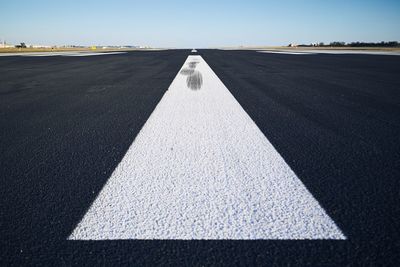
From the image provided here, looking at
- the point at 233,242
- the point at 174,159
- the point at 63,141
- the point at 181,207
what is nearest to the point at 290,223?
the point at 233,242

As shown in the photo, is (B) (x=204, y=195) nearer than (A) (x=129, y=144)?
Yes

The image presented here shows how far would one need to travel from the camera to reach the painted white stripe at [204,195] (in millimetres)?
1264

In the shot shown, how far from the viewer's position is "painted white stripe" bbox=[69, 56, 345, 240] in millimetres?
1264

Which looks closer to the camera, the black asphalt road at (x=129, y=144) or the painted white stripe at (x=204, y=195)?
the black asphalt road at (x=129, y=144)

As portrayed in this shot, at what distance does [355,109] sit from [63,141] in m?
3.71

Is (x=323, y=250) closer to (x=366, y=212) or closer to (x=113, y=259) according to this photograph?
(x=366, y=212)

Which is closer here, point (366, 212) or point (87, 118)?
point (366, 212)

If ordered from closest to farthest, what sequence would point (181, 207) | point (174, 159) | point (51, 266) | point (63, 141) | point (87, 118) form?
point (51, 266)
point (181, 207)
point (174, 159)
point (63, 141)
point (87, 118)

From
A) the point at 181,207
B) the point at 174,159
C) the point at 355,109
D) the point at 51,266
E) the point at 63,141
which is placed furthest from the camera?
the point at 355,109

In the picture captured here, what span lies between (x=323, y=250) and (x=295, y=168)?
0.82 meters

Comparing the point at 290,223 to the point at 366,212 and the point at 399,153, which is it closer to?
the point at 366,212

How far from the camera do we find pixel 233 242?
1182mm

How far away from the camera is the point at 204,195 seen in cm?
156

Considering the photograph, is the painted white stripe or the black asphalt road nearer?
the black asphalt road
